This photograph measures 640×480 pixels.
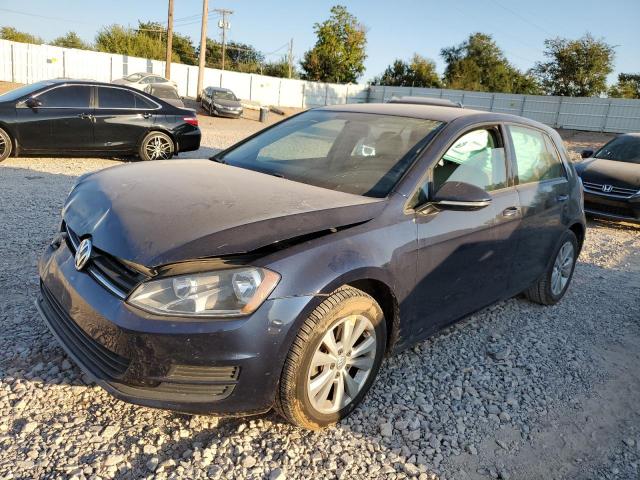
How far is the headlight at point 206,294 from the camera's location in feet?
7.09

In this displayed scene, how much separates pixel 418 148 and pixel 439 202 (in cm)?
45

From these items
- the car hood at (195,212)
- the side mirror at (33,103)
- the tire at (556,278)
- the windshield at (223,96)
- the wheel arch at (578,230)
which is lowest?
the tire at (556,278)

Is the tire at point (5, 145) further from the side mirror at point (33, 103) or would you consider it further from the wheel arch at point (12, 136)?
the side mirror at point (33, 103)

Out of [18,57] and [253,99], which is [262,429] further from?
[253,99]

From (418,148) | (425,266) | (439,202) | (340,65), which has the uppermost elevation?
(340,65)

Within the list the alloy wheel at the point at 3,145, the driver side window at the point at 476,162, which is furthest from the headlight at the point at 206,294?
the alloy wheel at the point at 3,145

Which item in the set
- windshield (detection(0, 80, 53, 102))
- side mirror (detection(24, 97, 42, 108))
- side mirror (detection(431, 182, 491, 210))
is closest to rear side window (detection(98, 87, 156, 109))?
windshield (detection(0, 80, 53, 102))

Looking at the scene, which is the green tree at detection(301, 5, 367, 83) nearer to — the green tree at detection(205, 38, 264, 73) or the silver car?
the green tree at detection(205, 38, 264, 73)

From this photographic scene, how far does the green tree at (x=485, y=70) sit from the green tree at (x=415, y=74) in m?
2.40

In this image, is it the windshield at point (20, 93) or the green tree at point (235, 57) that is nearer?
the windshield at point (20, 93)

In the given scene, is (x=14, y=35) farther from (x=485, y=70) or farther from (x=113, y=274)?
(x=113, y=274)

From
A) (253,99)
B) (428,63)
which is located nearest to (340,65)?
(428,63)

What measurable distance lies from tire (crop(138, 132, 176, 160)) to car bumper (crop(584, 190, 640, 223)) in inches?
308

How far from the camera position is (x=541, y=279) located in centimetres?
446
